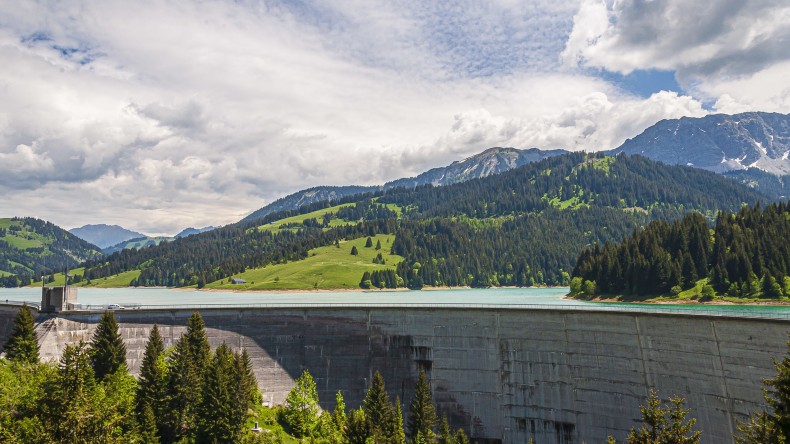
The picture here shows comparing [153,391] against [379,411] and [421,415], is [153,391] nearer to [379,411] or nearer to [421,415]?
[379,411]

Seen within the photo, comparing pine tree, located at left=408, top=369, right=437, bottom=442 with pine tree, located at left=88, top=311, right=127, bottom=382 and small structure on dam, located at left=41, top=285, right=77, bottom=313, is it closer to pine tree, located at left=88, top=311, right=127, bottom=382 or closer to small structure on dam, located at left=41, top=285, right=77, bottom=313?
pine tree, located at left=88, top=311, right=127, bottom=382

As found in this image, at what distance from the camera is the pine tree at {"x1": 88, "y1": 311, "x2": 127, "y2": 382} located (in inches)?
2077

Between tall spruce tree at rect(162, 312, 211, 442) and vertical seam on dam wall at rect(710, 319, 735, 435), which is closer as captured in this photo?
vertical seam on dam wall at rect(710, 319, 735, 435)

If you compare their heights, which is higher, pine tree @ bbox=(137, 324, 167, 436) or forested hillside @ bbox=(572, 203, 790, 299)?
forested hillside @ bbox=(572, 203, 790, 299)

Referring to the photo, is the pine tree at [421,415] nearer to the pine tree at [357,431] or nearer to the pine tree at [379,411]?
the pine tree at [379,411]

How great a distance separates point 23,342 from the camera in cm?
5472

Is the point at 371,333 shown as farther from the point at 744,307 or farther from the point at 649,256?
the point at 649,256

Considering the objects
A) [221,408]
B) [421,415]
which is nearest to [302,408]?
[221,408]

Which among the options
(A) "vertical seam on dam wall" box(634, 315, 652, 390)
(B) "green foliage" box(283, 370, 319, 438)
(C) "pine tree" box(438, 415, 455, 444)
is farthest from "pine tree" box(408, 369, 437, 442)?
(A) "vertical seam on dam wall" box(634, 315, 652, 390)

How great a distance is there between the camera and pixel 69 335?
197 feet

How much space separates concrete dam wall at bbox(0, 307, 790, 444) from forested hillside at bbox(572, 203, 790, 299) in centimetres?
7063

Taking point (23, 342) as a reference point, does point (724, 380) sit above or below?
below

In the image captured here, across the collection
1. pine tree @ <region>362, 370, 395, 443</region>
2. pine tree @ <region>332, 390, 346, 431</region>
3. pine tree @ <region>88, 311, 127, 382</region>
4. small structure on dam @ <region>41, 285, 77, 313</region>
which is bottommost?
pine tree @ <region>332, 390, 346, 431</region>

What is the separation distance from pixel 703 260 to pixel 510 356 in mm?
81537
